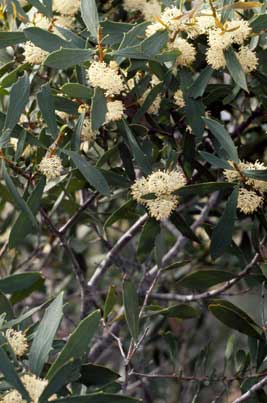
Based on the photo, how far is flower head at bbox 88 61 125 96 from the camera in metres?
1.47

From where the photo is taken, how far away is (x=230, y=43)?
1480 mm

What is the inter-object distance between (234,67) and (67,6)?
0.47m

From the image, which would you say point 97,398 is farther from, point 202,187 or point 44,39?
point 44,39

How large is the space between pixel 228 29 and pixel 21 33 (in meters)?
0.40

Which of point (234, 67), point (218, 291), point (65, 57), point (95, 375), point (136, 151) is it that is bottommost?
point (218, 291)

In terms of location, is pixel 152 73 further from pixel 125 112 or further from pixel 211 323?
pixel 211 323

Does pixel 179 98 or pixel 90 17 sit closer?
pixel 90 17

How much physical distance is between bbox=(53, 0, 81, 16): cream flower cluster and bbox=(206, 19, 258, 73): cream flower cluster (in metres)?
0.39

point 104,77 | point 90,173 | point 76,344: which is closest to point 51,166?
point 90,173

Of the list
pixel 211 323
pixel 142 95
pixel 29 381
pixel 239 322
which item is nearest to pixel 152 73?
pixel 142 95

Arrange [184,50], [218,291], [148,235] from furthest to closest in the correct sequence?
[218,291] → [148,235] → [184,50]

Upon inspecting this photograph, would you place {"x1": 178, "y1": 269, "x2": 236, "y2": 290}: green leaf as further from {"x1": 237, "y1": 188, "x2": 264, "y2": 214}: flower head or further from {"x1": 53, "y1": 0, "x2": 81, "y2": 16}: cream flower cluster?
{"x1": 53, "y1": 0, "x2": 81, "y2": 16}: cream flower cluster

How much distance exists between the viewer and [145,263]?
7.12 feet

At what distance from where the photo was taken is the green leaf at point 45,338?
1.30 m
